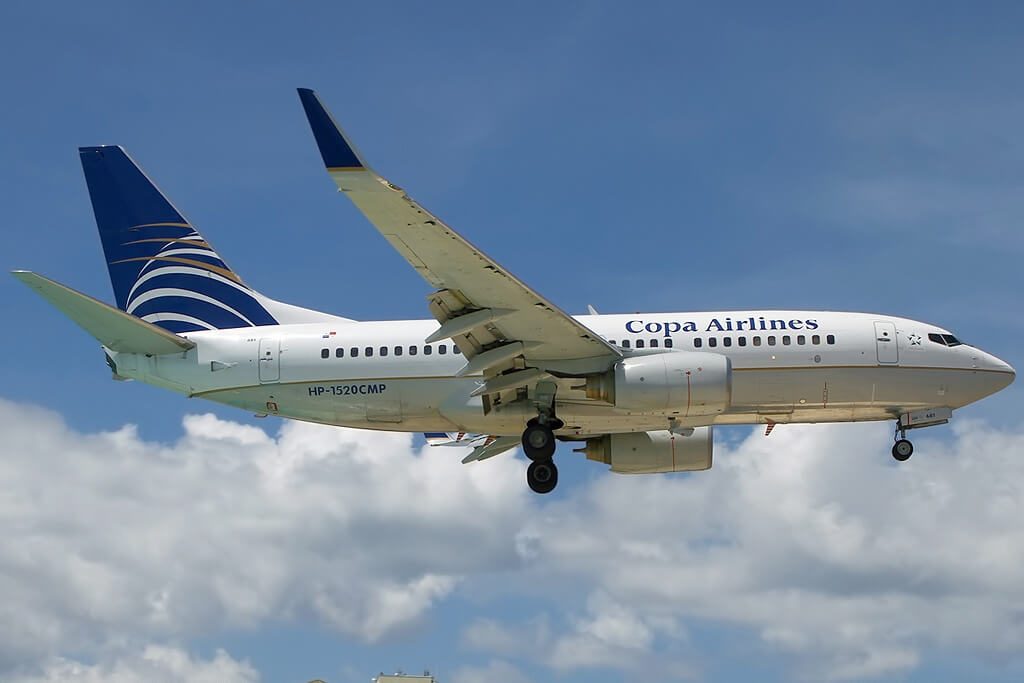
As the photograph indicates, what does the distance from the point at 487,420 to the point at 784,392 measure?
Result: 7.63m

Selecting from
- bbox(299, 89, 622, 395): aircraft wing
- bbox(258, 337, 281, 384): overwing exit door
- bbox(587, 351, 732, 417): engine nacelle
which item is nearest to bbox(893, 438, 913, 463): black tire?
bbox(587, 351, 732, 417): engine nacelle

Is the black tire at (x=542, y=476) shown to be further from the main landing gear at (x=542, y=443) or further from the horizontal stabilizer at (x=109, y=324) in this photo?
the horizontal stabilizer at (x=109, y=324)

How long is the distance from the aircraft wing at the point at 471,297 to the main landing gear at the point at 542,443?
0.53 meters

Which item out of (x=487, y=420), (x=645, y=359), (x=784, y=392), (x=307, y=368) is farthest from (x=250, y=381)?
(x=784, y=392)

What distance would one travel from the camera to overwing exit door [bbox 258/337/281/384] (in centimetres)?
3525

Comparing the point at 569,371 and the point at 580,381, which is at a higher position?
the point at 569,371

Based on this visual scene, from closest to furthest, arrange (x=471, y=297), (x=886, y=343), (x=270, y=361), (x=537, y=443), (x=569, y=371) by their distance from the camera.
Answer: (x=471, y=297) → (x=569, y=371) → (x=537, y=443) → (x=886, y=343) → (x=270, y=361)

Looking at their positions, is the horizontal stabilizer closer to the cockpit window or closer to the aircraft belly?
the aircraft belly

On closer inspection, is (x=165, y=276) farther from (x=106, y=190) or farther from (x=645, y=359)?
(x=645, y=359)

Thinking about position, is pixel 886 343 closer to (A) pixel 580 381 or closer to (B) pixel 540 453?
(A) pixel 580 381

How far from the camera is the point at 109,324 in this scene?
112ft

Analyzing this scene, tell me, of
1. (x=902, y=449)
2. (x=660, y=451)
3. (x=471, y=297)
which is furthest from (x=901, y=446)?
(x=471, y=297)

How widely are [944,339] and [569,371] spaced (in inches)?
415

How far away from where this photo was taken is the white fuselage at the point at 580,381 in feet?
111
